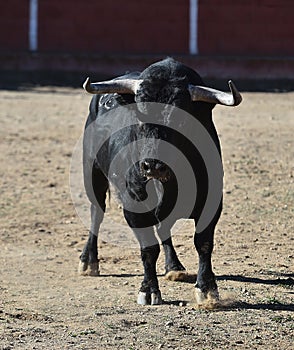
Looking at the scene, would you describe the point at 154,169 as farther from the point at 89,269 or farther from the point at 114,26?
the point at 114,26

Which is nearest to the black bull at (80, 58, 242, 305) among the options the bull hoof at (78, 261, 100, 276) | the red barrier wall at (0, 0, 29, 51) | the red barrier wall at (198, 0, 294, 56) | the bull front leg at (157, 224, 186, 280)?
the bull front leg at (157, 224, 186, 280)

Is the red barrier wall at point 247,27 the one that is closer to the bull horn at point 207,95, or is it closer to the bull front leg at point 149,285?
the bull front leg at point 149,285

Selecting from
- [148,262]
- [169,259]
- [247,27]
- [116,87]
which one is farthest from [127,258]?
[247,27]

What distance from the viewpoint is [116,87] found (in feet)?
17.3

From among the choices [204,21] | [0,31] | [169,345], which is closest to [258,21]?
[204,21]

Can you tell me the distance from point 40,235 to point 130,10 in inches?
Answer: 375

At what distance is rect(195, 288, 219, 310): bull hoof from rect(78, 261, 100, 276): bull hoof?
3.54 feet

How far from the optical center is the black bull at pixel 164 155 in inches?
197

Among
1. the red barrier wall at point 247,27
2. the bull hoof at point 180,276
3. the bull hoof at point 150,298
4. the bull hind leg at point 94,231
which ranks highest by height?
the red barrier wall at point 247,27

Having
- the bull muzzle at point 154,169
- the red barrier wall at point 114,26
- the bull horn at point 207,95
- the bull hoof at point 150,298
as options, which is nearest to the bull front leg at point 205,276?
the bull hoof at point 150,298

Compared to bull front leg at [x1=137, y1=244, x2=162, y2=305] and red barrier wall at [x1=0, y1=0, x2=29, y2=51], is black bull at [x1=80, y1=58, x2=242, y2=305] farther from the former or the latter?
red barrier wall at [x1=0, y1=0, x2=29, y2=51]

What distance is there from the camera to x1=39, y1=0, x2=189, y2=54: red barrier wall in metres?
16.3

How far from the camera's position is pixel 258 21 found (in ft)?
53.3

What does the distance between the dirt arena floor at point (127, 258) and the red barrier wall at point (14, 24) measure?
4.89m
